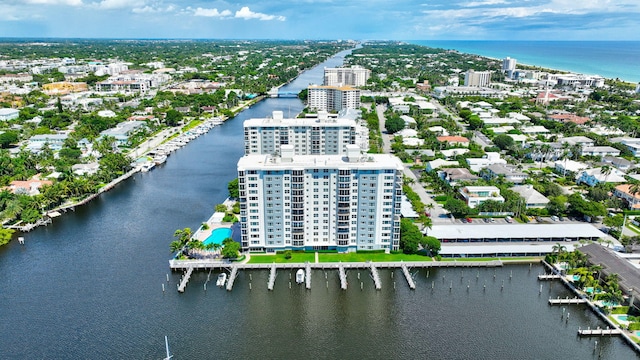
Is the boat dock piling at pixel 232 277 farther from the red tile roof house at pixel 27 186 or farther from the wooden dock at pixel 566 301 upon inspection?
the red tile roof house at pixel 27 186

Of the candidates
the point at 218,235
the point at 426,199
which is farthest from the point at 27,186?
the point at 426,199

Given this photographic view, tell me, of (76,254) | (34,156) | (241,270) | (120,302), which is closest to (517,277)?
(241,270)

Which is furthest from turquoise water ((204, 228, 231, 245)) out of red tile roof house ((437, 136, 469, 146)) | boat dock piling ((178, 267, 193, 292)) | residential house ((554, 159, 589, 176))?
residential house ((554, 159, 589, 176))

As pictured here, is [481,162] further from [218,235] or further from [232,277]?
[232,277]

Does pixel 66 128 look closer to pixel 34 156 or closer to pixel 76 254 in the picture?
pixel 34 156

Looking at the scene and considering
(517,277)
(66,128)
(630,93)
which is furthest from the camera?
(630,93)
